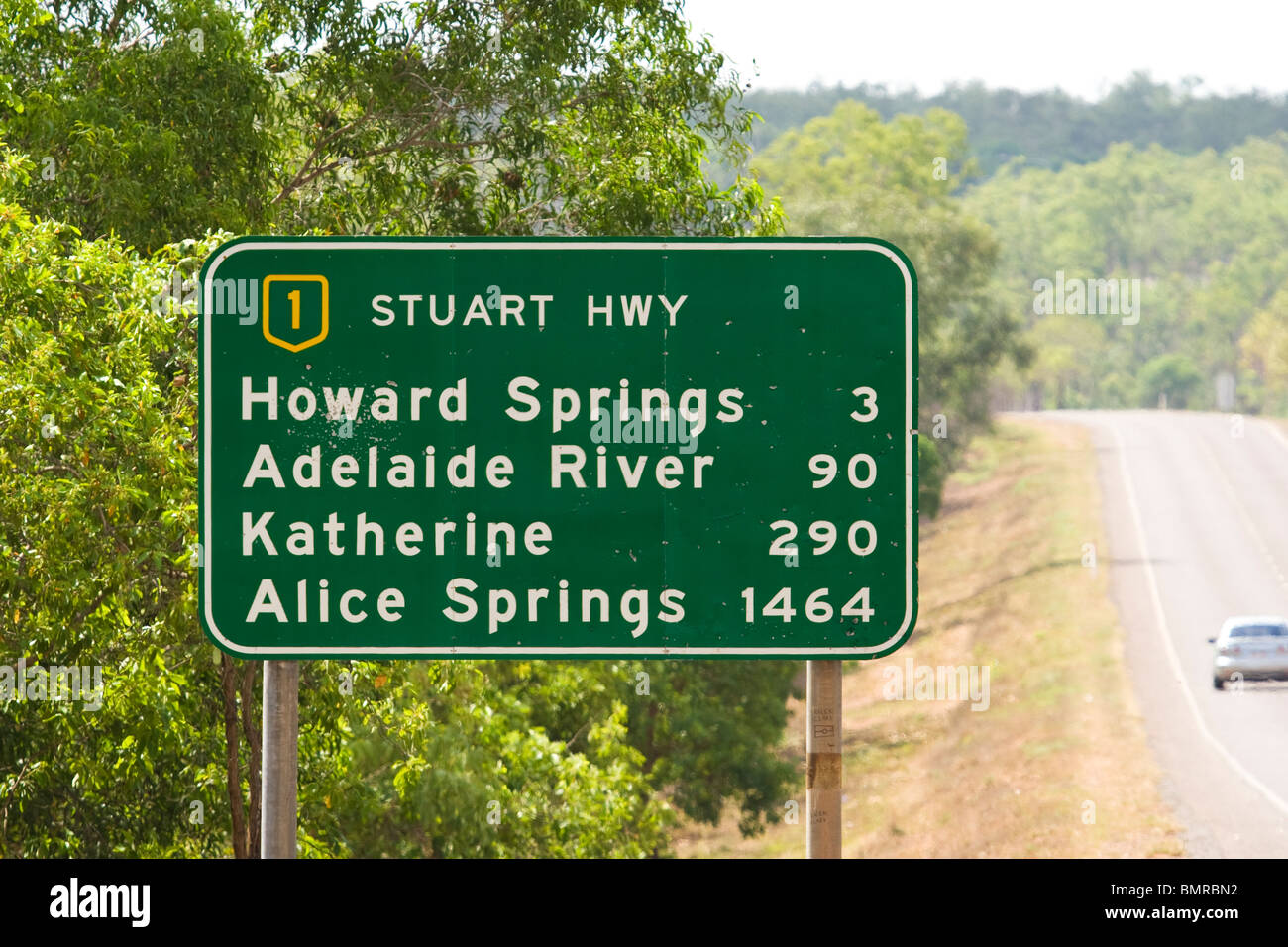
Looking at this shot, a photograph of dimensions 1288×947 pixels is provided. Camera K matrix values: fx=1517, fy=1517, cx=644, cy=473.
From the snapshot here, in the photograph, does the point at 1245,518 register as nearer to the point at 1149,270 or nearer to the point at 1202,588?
the point at 1202,588

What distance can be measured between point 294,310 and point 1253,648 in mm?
36181

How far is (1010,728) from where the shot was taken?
45.6 meters

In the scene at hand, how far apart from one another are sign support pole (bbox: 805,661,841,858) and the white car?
109 feet

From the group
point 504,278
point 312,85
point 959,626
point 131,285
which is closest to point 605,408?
point 504,278

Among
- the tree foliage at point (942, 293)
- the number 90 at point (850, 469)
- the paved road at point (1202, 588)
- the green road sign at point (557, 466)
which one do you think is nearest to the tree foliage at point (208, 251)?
the green road sign at point (557, 466)

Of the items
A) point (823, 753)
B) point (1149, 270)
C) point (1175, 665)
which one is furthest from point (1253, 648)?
point (1149, 270)

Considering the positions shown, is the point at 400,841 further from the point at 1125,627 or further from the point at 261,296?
the point at 1125,627

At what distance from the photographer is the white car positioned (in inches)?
1438

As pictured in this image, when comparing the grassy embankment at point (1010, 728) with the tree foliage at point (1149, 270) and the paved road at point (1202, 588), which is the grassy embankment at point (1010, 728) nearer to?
the paved road at point (1202, 588)

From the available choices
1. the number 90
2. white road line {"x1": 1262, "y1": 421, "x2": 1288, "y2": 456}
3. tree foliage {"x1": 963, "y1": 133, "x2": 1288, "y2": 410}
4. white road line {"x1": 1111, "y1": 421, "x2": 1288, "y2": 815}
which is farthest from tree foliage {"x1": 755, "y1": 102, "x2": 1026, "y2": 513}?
tree foliage {"x1": 963, "y1": 133, "x2": 1288, "y2": 410}

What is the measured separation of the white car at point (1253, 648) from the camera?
36531mm

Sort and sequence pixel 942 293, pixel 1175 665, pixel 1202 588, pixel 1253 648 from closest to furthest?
pixel 1253 648 → pixel 1175 665 → pixel 1202 588 → pixel 942 293
